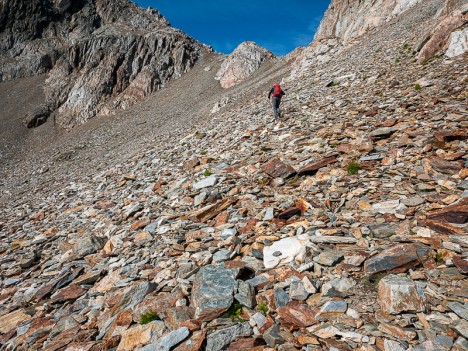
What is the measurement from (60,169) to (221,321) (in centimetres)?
3603

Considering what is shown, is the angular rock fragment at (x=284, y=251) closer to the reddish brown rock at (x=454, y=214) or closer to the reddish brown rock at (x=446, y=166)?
the reddish brown rock at (x=454, y=214)

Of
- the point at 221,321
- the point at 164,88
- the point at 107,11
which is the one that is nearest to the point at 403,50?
the point at 221,321

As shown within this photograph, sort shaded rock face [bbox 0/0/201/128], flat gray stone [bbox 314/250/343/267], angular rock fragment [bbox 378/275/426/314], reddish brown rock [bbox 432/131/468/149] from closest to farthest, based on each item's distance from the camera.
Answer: angular rock fragment [bbox 378/275/426/314]
flat gray stone [bbox 314/250/343/267]
reddish brown rock [bbox 432/131/468/149]
shaded rock face [bbox 0/0/201/128]

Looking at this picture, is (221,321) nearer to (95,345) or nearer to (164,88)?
(95,345)

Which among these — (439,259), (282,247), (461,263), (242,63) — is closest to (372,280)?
(439,259)

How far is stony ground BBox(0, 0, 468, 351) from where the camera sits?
412 cm

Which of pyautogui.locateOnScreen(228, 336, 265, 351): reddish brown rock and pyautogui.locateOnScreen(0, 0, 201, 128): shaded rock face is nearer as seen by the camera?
pyautogui.locateOnScreen(228, 336, 265, 351): reddish brown rock

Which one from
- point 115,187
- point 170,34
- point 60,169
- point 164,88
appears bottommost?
point 115,187

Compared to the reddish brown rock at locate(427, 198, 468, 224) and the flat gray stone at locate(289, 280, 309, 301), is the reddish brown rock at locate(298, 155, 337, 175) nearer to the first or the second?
the reddish brown rock at locate(427, 198, 468, 224)

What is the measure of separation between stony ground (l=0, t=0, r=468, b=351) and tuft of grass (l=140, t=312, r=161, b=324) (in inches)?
0.8

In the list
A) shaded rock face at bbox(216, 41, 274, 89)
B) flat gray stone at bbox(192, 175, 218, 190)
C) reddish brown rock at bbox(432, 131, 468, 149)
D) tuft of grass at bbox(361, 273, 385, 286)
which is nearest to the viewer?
tuft of grass at bbox(361, 273, 385, 286)

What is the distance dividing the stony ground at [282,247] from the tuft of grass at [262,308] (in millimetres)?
30

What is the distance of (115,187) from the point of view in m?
15.1

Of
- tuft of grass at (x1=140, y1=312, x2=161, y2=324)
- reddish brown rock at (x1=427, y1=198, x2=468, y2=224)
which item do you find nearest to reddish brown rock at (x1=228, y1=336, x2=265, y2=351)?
tuft of grass at (x1=140, y1=312, x2=161, y2=324)
